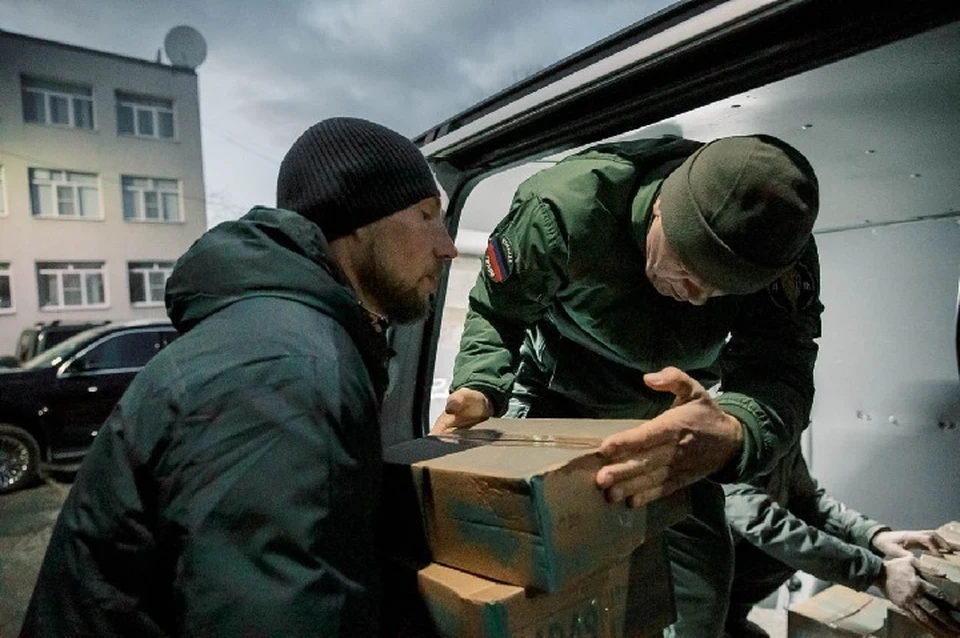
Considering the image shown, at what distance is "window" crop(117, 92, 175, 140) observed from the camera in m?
16.8

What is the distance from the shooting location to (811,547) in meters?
2.24

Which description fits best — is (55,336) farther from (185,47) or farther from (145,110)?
(185,47)

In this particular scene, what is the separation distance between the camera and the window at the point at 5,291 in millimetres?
Result: 13836

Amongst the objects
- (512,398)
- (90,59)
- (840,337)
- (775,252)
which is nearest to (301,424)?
(775,252)

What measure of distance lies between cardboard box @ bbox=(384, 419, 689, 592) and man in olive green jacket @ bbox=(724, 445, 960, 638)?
1320 mm

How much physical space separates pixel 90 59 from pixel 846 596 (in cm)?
1918

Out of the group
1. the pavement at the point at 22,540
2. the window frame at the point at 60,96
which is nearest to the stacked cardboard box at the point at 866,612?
the pavement at the point at 22,540

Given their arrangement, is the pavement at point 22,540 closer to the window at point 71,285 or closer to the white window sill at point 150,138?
the window at point 71,285

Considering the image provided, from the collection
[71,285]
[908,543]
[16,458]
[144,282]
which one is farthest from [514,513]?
[144,282]

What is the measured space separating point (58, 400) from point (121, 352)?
763 millimetres

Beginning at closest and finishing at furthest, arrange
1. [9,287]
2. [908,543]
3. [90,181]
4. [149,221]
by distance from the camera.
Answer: [908,543] → [9,287] → [90,181] → [149,221]

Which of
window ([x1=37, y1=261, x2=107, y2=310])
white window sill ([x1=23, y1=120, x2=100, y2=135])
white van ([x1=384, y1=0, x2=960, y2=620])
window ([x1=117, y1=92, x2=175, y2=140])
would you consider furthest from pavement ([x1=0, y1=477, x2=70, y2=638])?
window ([x1=117, y1=92, x2=175, y2=140])

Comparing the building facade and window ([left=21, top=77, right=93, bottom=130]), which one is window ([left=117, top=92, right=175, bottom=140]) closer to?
the building facade

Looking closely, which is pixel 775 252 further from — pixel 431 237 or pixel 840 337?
pixel 840 337
